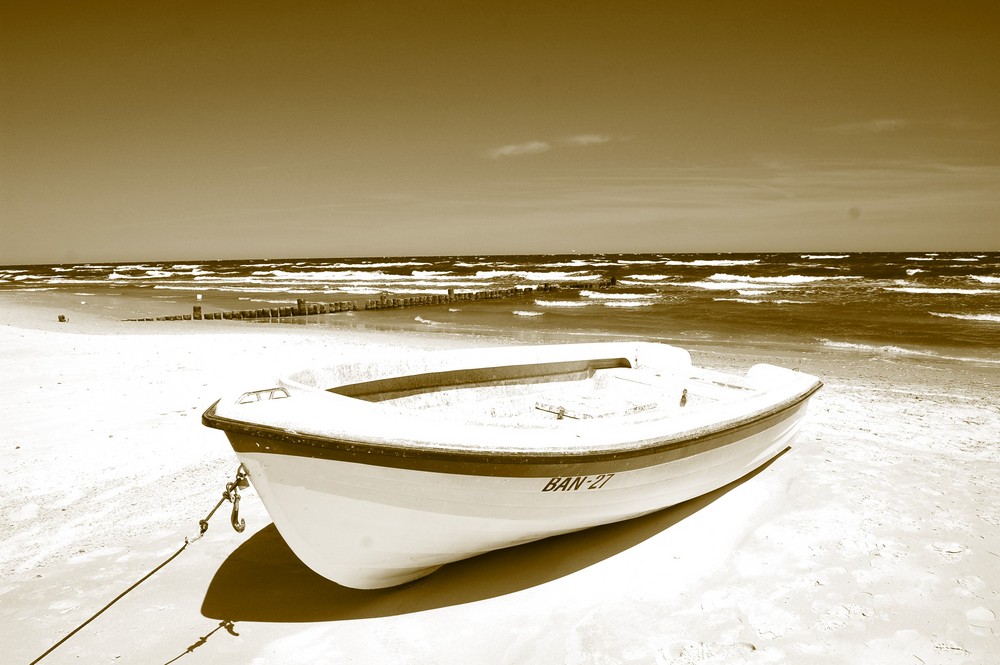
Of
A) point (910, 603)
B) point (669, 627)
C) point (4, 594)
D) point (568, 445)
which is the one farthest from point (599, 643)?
point (4, 594)

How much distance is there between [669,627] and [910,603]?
1.66m

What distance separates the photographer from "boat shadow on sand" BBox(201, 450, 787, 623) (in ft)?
13.1

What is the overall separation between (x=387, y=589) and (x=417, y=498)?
1019 millimetres

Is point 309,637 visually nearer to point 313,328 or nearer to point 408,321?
point 313,328

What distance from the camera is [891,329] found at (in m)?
18.3

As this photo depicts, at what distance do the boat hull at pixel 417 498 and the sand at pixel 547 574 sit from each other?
387 mm

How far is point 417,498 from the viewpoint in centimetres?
366

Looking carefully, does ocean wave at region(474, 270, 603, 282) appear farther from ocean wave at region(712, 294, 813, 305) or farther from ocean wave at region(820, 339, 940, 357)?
ocean wave at region(820, 339, 940, 357)

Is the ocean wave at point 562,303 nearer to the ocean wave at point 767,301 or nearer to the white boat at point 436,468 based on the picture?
the ocean wave at point 767,301

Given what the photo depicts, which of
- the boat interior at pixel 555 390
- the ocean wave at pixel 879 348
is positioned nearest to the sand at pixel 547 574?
the boat interior at pixel 555 390

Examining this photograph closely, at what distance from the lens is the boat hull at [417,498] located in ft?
11.6

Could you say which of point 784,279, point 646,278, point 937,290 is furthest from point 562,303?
point 784,279

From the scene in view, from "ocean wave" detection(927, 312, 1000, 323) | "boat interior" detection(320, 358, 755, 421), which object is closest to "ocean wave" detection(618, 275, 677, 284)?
"ocean wave" detection(927, 312, 1000, 323)

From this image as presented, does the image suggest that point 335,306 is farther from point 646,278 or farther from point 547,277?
point 646,278
